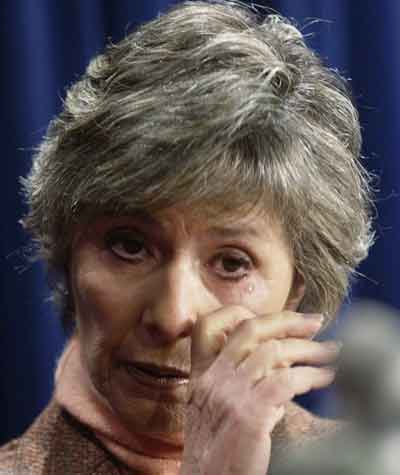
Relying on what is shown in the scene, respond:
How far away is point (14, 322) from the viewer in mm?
1541

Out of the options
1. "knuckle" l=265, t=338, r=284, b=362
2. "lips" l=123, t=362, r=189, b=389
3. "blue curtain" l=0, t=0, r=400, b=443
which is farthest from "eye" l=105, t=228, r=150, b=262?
"blue curtain" l=0, t=0, r=400, b=443

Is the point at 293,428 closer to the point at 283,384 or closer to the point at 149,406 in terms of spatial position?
the point at 283,384

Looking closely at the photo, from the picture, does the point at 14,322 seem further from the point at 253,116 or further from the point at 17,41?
the point at 253,116

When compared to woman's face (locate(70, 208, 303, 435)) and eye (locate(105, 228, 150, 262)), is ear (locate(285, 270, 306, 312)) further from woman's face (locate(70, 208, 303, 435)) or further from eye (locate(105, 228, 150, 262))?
eye (locate(105, 228, 150, 262))

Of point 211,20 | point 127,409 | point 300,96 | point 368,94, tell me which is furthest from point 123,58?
point 368,94

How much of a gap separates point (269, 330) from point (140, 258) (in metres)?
0.21

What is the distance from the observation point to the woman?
3.15 ft

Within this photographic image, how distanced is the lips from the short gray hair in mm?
173

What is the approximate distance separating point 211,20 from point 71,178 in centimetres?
26

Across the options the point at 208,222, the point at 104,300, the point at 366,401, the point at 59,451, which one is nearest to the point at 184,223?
the point at 208,222

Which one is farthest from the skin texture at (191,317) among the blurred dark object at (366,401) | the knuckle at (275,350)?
the blurred dark object at (366,401)

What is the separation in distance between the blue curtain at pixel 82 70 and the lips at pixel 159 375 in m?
0.57

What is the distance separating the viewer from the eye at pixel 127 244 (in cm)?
102

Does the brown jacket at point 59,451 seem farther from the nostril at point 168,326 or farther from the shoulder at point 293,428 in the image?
the nostril at point 168,326
